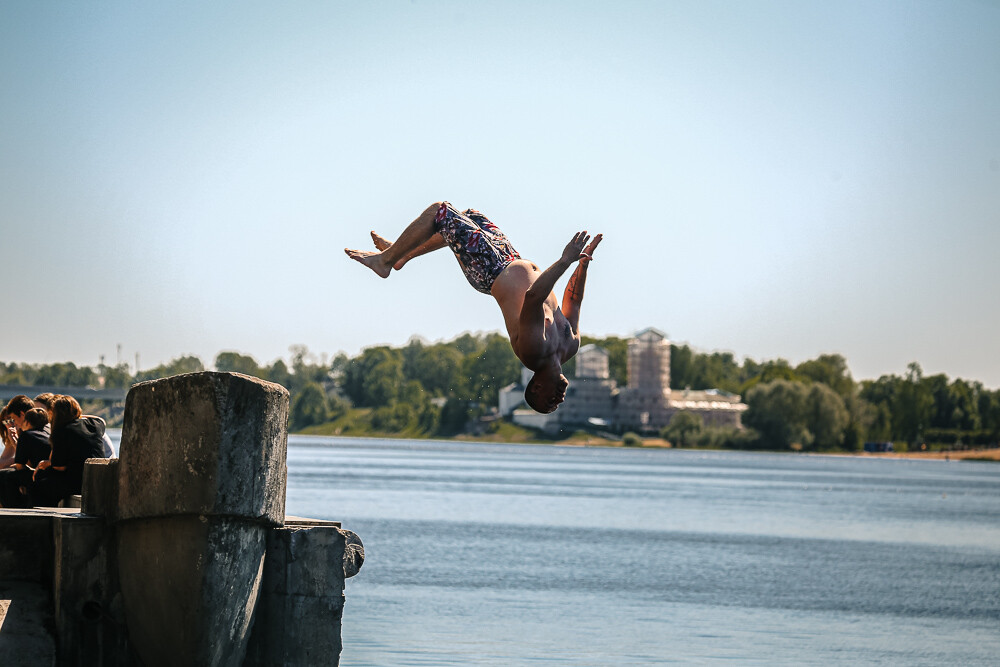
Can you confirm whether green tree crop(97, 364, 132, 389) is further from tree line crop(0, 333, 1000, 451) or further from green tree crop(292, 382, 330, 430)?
green tree crop(292, 382, 330, 430)

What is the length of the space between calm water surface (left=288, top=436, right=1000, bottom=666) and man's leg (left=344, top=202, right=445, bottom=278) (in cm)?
1436

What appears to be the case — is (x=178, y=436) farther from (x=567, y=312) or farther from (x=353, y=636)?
(x=353, y=636)

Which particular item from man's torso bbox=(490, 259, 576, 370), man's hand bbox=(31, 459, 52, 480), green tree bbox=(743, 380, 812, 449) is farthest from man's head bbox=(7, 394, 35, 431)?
green tree bbox=(743, 380, 812, 449)

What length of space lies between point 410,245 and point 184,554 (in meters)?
2.71

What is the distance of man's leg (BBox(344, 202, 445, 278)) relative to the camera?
30.8 feet

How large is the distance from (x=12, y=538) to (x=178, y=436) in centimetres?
154

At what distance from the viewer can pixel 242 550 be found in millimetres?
8508

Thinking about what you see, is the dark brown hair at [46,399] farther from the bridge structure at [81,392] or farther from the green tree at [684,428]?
the green tree at [684,428]

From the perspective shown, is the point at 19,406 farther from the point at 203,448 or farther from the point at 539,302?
the point at 539,302

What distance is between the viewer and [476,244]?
29.6 feet

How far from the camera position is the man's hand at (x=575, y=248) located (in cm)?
791

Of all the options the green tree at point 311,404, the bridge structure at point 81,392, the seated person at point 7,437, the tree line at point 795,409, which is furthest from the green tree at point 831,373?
the seated person at point 7,437

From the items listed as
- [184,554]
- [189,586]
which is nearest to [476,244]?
[184,554]

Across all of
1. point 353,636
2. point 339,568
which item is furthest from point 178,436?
point 353,636
